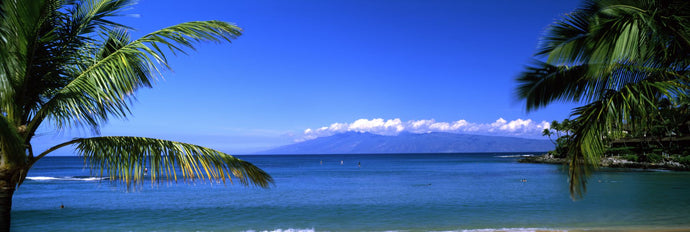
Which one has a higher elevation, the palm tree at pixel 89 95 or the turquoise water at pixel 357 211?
the palm tree at pixel 89 95

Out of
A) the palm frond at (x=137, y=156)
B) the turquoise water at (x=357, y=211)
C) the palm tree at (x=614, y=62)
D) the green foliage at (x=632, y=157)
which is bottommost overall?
the turquoise water at (x=357, y=211)

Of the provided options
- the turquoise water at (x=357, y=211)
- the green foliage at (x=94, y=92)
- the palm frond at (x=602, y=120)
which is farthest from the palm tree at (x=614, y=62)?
the turquoise water at (x=357, y=211)

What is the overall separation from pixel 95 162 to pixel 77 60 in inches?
62.7

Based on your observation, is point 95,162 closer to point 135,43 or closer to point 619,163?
point 135,43

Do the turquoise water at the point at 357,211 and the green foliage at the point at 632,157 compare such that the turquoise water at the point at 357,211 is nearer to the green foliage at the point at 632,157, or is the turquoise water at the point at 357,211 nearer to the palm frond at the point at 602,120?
the palm frond at the point at 602,120

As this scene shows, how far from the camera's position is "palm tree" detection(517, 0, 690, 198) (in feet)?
18.4

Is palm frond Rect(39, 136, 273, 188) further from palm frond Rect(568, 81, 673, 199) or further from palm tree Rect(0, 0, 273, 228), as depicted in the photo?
palm frond Rect(568, 81, 673, 199)

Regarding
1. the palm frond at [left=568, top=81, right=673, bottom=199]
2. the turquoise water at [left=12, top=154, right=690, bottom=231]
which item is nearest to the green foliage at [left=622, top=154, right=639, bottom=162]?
the turquoise water at [left=12, top=154, right=690, bottom=231]

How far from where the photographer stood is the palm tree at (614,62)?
5.62 metres

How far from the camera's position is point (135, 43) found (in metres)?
5.77

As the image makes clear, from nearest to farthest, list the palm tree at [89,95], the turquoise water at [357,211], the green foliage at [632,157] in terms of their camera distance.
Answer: the palm tree at [89,95] → the turquoise water at [357,211] → the green foliage at [632,157]

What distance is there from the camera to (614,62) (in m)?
5.85

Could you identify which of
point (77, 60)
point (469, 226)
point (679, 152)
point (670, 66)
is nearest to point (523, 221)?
point (469, 226)

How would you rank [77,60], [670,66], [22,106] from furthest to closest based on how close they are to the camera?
[670,66], [77,60], [22,106]
